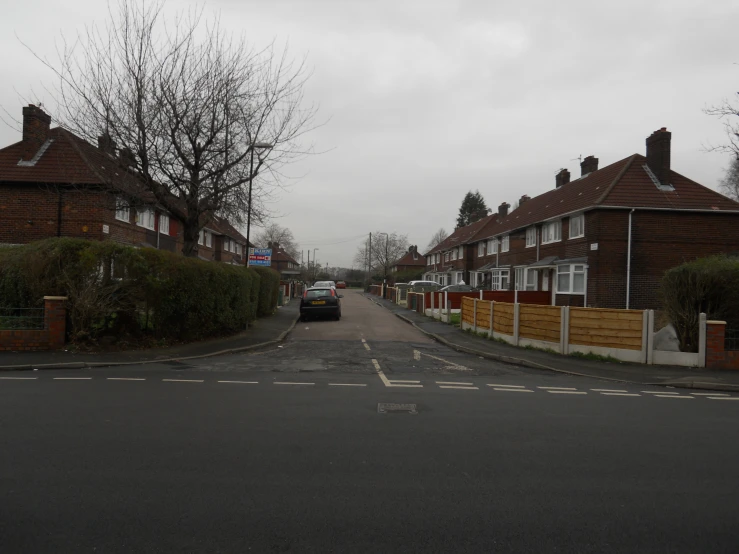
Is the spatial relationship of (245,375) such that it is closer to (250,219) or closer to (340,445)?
(340,445)

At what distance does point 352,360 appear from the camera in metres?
12.6

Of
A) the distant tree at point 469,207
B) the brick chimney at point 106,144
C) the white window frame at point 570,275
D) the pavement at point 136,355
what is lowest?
the pavement at point 136,355

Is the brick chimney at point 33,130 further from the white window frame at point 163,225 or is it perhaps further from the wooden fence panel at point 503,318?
the wooden fence panel at point 503,318

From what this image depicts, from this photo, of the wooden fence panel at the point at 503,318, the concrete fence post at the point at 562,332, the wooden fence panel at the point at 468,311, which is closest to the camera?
the concrete fence post at the point at 562,332

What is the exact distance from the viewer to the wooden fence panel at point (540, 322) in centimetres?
1434

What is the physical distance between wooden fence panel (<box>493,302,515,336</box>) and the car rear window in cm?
959

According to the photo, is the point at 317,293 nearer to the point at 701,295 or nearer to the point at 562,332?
the point at 562,332

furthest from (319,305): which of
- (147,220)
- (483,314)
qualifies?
(147,220)


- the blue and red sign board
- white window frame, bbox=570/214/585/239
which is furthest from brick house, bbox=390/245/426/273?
the blue and red sign board

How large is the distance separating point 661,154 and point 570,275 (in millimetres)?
7770

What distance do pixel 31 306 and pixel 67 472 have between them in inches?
394

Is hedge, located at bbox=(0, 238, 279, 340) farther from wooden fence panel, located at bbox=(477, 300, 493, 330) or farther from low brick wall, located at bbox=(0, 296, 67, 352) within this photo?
wooden fence panel, located at bbox=(477, 300, 493, 330)

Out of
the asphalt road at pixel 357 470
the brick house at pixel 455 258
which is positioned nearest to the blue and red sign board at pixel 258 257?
the asphalt road at pixel 357 470

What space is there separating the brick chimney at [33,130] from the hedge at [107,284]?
13.3 meters
